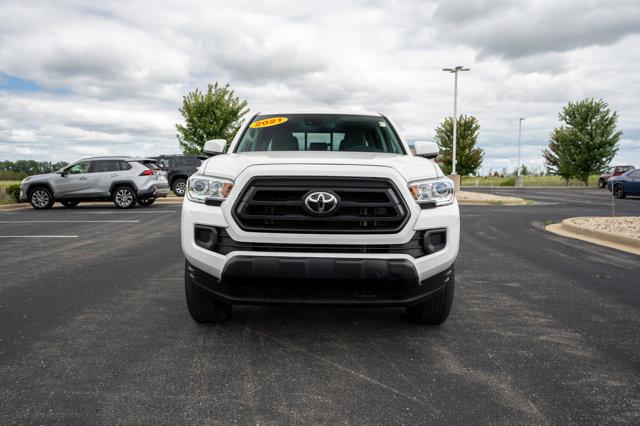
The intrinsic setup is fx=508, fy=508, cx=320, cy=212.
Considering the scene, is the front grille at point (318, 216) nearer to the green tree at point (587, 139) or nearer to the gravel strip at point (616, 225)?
the gravel strip at point (616, 225)

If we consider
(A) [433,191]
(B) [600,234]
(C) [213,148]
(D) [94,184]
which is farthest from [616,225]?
(D) [94,184]

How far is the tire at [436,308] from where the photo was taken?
385cm

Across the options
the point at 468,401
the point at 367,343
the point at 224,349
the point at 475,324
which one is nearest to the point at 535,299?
the point at 475,324

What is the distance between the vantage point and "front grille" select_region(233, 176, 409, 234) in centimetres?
334

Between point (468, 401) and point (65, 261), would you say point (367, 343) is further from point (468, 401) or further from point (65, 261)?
point (65, 261)

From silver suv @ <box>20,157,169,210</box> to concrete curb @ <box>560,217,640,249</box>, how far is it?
41.5 feet

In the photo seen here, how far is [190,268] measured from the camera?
373cm

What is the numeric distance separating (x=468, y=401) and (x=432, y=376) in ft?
1.16

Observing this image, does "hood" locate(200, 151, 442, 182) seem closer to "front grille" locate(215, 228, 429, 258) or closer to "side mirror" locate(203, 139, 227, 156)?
"front grille" locate(215, 228, 429, 258)

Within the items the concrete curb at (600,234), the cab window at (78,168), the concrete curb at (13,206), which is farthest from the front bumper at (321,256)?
the concrete curb at (13,206)

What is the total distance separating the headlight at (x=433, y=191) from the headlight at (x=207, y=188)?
1.29 metres

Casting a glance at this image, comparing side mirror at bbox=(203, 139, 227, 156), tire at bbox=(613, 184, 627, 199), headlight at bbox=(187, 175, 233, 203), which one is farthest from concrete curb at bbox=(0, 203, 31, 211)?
tire at bbox=(613, 184, 627, 199)

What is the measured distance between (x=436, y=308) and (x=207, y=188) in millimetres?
1955

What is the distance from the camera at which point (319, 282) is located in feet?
10.7
